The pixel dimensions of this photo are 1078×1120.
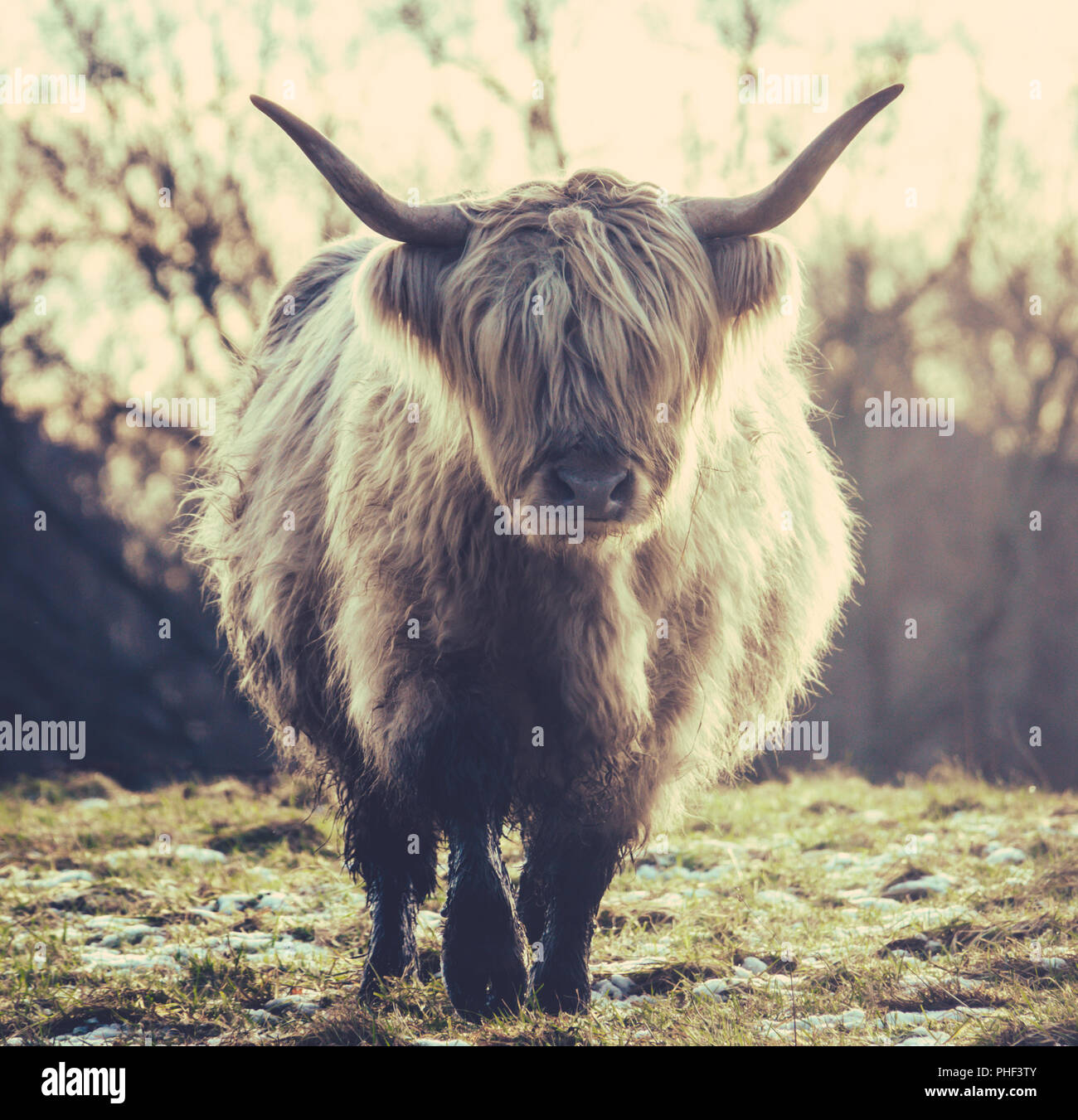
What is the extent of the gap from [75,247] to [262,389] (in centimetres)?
568

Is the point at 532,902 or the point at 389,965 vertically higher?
the point at 532,902

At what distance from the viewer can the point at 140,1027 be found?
2863 millimetres

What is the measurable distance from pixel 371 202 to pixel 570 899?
1.89 meters

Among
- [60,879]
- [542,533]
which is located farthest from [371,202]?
[60,879]

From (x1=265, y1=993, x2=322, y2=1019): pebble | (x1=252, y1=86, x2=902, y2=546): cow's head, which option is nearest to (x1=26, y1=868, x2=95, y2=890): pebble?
(x1=265, y1=993, x2=322, y2=1019): pebble

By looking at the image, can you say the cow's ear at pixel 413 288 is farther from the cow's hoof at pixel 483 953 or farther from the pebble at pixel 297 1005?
the pebble at pixel 297 1005

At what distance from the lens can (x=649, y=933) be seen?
3881 millimetres

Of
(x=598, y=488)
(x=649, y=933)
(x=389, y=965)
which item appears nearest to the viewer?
(x=598, y=488)

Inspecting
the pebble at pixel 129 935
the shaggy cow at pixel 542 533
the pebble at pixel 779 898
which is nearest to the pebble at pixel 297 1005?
the shaggy cow at pixel 542 533

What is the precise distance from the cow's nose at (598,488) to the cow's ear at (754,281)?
2.27 feet

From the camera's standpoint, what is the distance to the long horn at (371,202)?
2738 mm

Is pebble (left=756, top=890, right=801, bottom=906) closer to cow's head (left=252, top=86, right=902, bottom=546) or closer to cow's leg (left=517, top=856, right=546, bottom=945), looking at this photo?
cow's leg (left=517, top=856, right=546, bottom=945)

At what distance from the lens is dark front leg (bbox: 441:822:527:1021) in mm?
3035

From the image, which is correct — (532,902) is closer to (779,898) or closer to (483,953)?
(483,953)
